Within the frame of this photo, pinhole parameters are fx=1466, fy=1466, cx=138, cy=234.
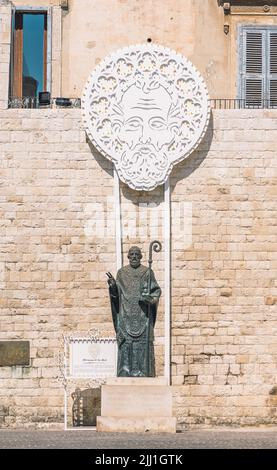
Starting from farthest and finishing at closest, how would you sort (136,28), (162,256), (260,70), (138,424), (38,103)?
1. (136,28)
2. (260,70)
3. (38,103)
4. (162,256)
5. (138,424)

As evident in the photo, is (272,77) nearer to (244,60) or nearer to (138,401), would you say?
(244,60)

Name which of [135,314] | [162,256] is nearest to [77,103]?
[162,256]

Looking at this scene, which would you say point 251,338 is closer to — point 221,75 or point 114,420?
point 114,420

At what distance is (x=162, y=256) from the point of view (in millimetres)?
21172

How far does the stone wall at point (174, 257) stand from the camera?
68.6 feet

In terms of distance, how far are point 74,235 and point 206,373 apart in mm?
2749

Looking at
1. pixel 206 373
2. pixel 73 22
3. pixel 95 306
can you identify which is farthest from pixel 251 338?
pixel 73 22

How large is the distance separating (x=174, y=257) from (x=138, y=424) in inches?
120

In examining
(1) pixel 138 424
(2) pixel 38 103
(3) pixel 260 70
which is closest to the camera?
(1) pixel 138 424

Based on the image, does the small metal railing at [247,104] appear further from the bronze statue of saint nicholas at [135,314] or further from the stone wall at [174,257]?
the bronze statue of saint nicholas at [135,314]

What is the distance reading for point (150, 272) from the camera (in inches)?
Answer: 784

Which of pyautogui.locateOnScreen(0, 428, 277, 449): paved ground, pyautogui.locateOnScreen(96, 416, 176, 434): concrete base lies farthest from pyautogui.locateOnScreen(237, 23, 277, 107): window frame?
pyautogui.locateOnScreen(96, 416, 176, 434): concrete base

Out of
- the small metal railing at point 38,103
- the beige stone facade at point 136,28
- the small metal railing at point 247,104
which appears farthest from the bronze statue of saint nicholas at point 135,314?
the beige stone facade at point 136,28

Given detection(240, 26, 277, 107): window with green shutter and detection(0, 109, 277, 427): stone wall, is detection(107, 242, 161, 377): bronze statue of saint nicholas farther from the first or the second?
detection(240, 26, 277, 107): window with green shutter
